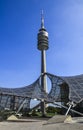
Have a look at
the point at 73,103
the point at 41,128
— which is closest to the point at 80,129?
the point at 41,128

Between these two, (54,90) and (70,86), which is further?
(54,90)

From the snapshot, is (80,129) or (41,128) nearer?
(80,129)

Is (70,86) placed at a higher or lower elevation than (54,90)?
lower

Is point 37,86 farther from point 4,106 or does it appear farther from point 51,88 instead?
point 4,106

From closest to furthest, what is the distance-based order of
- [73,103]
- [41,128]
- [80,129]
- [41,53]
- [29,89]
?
[80,129] → [41,128] → [73,103] → [29,89] → [41,53]

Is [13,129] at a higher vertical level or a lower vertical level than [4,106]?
lower

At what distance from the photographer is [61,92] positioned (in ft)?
286

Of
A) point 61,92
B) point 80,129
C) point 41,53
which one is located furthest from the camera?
point 41,53

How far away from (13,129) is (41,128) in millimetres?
3208

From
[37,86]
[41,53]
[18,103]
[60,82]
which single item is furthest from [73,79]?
[41,53]

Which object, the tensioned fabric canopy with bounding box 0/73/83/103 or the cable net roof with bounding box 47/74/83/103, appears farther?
the cable net roof with bounding box 47/74/83/103

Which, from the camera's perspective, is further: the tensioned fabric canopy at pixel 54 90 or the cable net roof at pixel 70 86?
the cable net roof at pixel 70 86

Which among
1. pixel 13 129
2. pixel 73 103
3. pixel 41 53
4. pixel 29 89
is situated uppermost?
pixel 41 53

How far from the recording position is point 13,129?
28234mm
